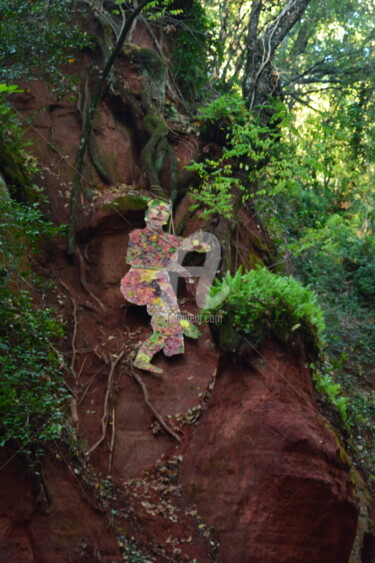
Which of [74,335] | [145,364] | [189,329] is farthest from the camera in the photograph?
[189,329]

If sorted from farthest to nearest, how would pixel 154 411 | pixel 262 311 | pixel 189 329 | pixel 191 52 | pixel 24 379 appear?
1. pixel 191 52
2. pixel 189 329
3. pixel 154 411
4. pixel 262 311
5. pixel 24 379

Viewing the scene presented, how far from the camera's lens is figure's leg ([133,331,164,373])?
27.2 feet

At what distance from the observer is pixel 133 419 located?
305 inches

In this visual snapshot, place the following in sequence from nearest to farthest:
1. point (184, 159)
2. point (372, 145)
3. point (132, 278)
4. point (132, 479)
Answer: point (132, 479) → point (132, 278) → point (184, 159) → point (372, 145)

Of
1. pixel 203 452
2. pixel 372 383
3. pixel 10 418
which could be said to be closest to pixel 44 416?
pixel 10 418

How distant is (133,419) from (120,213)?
407 cm

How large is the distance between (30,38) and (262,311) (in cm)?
548

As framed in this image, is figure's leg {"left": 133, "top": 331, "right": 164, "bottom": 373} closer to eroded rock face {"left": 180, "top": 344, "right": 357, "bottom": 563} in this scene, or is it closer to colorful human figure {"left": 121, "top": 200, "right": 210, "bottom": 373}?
colorful human figure {"left": 121, "top": 200, "right": 210, "bottom": 373}

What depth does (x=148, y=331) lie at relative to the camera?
29.9 ft

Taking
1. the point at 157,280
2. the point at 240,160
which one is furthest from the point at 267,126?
the point at 157,280

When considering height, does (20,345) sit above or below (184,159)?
below

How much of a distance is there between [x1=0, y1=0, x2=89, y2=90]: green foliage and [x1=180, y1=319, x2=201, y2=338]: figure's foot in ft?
15.4

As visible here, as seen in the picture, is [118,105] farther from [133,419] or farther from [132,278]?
[133,419]

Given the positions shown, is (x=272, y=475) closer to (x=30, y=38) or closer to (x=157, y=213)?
(x=157, y=213)
